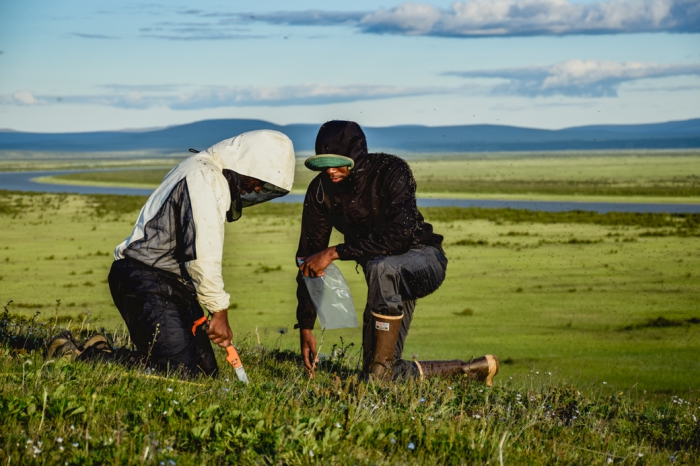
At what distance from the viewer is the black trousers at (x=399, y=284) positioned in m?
5.06

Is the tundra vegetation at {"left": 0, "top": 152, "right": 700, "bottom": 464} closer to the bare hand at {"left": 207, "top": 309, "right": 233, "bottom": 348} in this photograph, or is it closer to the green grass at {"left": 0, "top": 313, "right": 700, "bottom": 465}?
the green grass at {"left": 0, "top": 313, "right": 700, "bottom": 465}

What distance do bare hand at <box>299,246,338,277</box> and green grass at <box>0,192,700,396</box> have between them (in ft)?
7.43

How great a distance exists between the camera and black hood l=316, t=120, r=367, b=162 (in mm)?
5164

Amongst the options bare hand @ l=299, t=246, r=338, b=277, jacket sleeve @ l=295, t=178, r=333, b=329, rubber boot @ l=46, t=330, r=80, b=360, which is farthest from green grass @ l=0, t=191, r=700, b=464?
bare hand @ l=299, t=246, r=338, b=277

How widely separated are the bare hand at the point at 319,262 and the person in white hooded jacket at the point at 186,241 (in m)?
0.47

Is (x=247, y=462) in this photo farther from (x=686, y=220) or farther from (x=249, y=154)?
(x=686, y=220)

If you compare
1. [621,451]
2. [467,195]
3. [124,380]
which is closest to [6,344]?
[124,380]

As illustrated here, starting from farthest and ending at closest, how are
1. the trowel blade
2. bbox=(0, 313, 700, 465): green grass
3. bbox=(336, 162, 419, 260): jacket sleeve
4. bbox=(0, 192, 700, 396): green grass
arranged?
1. bbox=(0, 192, 700, 396): green grass
2. bbox=(336, 162, 419, 260): jacket sleeve
3. the trowel blade
4. bbox=(0, 313, 700, 465): green grass

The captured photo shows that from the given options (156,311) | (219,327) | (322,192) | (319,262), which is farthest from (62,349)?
(322,192)

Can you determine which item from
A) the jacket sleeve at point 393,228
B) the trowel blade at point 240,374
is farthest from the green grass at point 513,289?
the trowel blade at point 240,374

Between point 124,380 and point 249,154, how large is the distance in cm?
148

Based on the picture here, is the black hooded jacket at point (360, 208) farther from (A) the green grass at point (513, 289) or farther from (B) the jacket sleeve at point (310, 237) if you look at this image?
(A) the green grass at point (513, 289)

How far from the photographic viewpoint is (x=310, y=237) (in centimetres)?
558

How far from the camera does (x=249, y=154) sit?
488 cm
